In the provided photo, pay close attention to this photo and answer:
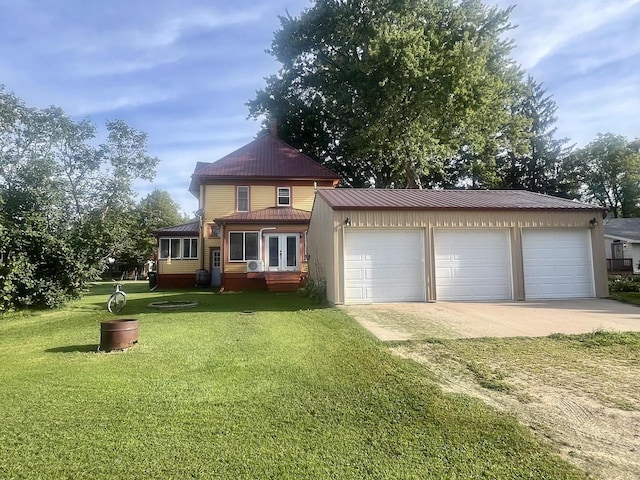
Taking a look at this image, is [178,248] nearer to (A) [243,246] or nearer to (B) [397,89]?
(A) [243,246]

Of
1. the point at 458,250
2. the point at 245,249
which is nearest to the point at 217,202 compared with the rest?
the point at 245,249

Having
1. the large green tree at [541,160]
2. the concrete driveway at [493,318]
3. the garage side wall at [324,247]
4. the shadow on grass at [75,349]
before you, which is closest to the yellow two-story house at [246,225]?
the garage side wall at [324,247]

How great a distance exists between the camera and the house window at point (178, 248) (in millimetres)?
21641

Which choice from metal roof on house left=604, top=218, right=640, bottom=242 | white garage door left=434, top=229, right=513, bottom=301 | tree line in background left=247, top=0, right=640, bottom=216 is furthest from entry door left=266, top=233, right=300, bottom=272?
metal roof on house left=604, top=218, right=640, bottom=242

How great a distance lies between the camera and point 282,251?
18141 millimetres

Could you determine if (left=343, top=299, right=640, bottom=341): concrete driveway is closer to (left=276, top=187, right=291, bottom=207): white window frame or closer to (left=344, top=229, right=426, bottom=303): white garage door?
(left=344, top=229, right=426, bottom=303): white garage door

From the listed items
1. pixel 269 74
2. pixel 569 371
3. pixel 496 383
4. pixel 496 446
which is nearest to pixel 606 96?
pixel 569 371

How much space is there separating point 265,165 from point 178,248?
21.9 ft

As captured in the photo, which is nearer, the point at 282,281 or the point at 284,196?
the point at 282,281

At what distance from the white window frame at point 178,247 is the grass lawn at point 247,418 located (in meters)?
15.0

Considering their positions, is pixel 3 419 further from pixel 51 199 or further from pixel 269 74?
pixel 269 74

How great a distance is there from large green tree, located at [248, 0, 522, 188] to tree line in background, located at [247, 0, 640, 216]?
64 mm

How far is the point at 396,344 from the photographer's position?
6.57 meters

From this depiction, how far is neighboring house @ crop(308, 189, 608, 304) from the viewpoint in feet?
37.4
